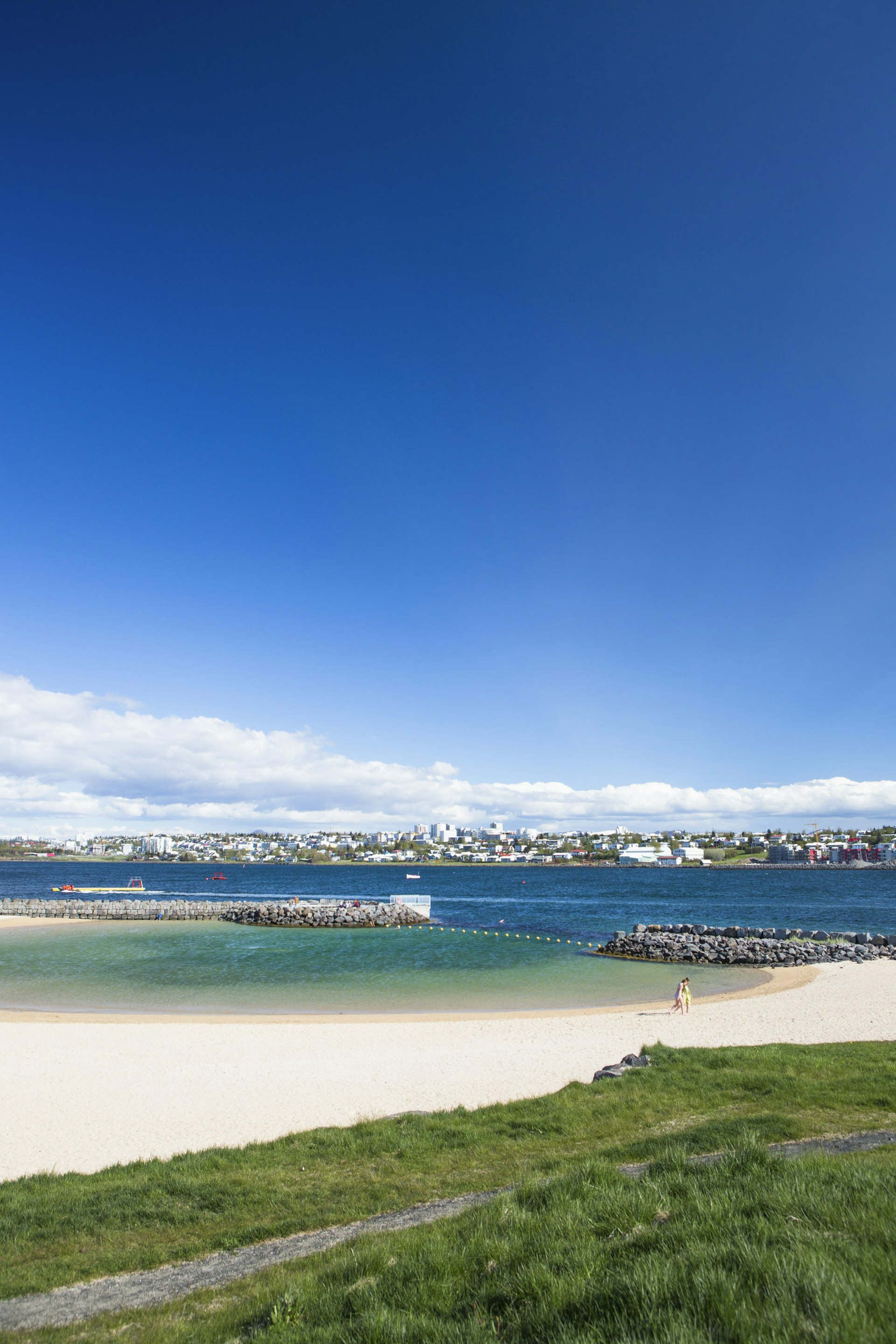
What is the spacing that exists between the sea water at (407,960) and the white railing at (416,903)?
96.5 inches

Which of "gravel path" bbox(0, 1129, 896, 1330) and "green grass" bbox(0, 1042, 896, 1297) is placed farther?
"green grass" bbox(0, 1042, 896, 1297)

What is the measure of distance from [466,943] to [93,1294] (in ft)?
168

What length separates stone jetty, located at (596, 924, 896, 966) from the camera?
44312mm

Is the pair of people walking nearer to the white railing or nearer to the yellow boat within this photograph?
the white railing

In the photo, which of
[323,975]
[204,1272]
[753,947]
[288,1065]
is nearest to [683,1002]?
[288,1065]

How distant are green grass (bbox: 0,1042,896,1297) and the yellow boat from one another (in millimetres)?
113558

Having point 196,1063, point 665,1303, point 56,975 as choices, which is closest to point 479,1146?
point 665,1303

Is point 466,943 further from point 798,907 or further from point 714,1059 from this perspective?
point 798,907

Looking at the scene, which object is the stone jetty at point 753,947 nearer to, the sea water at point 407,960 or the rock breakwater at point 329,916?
the sea water at point 407,960

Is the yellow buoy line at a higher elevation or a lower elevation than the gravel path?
lower

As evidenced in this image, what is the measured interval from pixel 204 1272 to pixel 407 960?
136 ft

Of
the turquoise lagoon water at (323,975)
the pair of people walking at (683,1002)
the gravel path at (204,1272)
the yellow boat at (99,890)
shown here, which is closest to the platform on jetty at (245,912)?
the turquoise lagoon water at (323,975)

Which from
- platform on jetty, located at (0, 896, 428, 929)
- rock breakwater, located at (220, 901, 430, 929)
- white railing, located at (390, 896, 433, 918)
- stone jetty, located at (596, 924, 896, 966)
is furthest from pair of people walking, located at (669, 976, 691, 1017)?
white railing, located at (390, 896, 433, 918)

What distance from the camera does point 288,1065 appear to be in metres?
20.6
